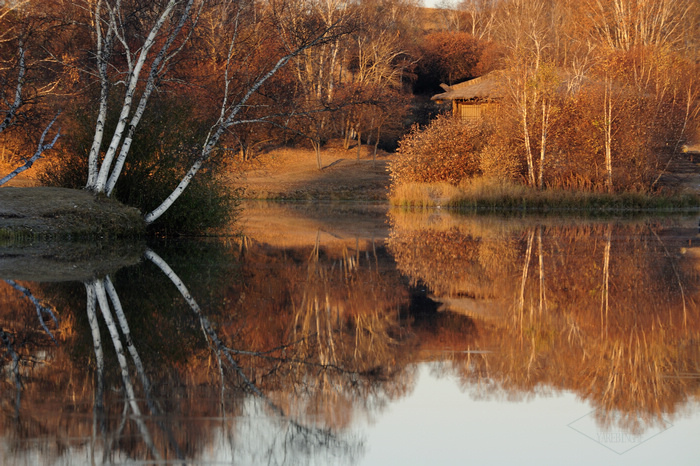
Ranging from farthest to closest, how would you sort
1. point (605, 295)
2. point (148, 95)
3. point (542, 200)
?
1. point (542, 200)
2. point (148, 95)
3. point (605, 295)

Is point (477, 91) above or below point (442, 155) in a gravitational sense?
above

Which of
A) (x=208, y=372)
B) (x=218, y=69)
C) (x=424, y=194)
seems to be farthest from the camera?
(x=218, y=69)

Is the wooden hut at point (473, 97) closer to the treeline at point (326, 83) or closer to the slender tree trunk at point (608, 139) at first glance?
the treeline at point (326, 83)

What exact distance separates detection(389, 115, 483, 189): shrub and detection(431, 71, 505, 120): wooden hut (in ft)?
34.4

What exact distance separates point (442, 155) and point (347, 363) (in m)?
35.4

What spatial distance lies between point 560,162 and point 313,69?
85.0 feet

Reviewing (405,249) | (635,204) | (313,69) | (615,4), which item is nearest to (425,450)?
(405,249)

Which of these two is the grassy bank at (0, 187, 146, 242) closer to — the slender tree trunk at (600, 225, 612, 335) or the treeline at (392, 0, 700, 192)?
the slender tree trunk at (600, 225, 612, 335)

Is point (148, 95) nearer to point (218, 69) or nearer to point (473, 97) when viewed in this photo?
point (218, 69)

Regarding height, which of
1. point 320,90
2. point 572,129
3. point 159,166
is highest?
point 320,90

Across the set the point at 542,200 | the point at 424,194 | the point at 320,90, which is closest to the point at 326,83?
the point at 320,90

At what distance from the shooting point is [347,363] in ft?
23.4

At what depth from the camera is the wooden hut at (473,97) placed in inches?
2176

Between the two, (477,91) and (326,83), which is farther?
(326,83)
